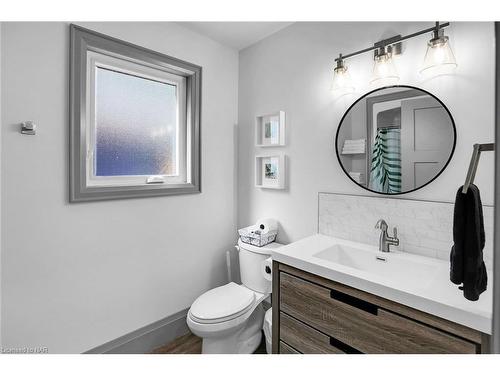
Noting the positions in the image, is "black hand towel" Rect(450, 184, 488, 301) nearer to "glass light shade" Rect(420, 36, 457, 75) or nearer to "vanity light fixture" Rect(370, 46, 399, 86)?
"glass light shade" Rect(420, 36, 457, 75)

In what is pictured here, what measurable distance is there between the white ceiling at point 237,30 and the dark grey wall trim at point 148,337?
2.10m

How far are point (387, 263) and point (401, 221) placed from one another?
0.23 m

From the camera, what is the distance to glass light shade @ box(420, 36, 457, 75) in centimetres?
112

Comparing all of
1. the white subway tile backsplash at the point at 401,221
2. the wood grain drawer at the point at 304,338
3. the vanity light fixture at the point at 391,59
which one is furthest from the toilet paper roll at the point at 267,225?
the vanity light fixture at the point at 391,59

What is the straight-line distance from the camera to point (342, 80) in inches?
58.9

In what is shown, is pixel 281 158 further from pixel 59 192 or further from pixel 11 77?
pixel 11 77

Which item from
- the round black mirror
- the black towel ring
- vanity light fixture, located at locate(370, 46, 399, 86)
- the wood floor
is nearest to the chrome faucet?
the round black mirror

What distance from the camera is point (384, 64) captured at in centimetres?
132

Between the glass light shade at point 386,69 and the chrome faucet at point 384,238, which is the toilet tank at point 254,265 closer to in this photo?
the chrome faucet at point 384,238

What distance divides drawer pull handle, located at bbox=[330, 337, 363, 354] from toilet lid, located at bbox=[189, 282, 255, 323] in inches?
22.5

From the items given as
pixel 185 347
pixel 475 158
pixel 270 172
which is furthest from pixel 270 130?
pixel 185 347

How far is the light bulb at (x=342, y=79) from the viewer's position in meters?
1.49

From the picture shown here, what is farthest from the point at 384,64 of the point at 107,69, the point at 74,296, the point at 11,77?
the point at 74,296

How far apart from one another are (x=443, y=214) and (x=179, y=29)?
1.99m
